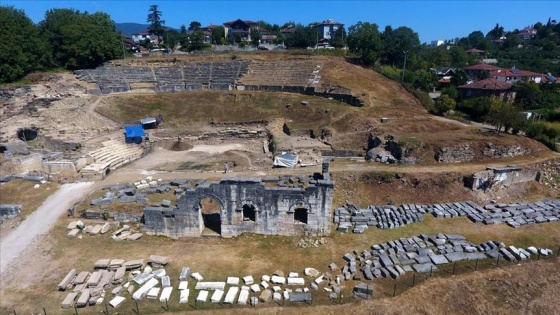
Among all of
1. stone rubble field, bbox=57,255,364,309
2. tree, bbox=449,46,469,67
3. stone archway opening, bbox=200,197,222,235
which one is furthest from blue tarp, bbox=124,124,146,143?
tree, bbox=449,46,469,67

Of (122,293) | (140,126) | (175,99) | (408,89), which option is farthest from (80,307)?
(408,89)

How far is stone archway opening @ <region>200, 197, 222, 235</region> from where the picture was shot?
20547 mm

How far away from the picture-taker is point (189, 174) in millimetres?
27516

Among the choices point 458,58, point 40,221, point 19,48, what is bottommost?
point 40,221

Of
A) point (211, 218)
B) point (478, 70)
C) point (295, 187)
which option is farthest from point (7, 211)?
point (478, 70)

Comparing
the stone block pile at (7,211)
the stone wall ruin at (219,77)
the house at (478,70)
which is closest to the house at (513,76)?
the house at (478,70)

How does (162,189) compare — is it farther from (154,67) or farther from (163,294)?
(154,67)

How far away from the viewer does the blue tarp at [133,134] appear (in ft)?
114

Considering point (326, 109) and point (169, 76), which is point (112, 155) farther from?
point (169, 76)

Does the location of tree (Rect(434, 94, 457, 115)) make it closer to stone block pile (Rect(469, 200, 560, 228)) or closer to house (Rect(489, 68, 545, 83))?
stone block pile (Rect(469, 200, 560, 228))

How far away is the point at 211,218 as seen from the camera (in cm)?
2175

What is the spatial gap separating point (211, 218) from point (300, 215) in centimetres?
564

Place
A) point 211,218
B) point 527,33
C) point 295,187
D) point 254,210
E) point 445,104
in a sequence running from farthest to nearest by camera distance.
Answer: point 527,33
point 445,104
point 211,218
point 295,187
point 254,210

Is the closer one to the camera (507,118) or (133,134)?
(507,118)
